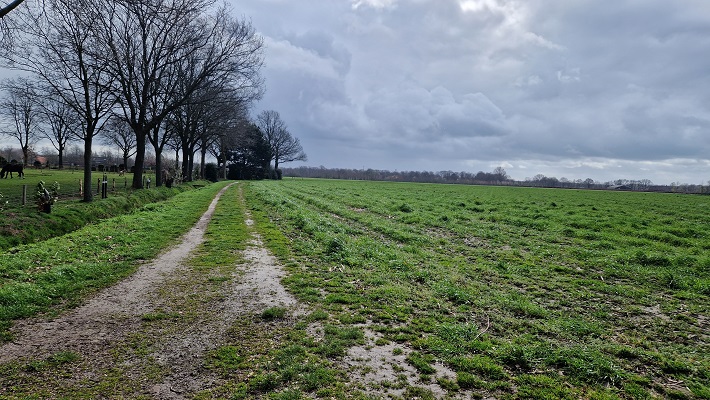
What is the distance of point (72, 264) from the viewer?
8.58 meters

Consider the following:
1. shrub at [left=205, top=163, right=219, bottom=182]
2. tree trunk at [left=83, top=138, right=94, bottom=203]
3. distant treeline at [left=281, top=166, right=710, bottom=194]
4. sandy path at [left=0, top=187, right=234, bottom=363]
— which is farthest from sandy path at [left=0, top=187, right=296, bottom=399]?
distant treeline at [left=281, top=166, right=710, bottom=194]

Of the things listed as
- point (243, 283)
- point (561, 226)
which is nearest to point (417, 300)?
point (243, 283)

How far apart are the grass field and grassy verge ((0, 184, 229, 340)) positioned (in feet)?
12.1

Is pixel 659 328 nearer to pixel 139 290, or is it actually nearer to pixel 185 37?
pixel 139 290

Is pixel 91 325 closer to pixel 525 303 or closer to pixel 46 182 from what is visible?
pixel 525 303

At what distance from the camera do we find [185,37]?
26891 mm

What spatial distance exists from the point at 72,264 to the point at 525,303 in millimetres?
9624

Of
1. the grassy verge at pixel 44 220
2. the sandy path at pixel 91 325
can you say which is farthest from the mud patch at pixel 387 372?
the grassy verge at pixel 44 220

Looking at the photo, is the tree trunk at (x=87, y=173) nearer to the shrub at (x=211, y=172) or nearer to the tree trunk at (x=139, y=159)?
the tree trunk at (x=139, y=159)

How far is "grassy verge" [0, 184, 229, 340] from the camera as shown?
6.34m

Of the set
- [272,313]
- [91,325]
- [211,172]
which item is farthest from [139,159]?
[211,172]

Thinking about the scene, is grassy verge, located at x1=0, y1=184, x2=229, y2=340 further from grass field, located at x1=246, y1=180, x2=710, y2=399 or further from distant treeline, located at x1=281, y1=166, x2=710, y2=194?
distant treeline, located at x1=281, y1=166, x2=710, y2=194

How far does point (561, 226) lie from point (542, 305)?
1224 centimetres

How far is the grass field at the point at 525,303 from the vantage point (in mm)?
4496
